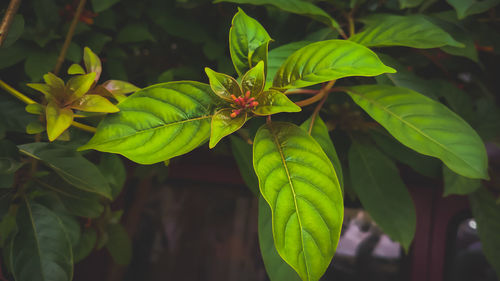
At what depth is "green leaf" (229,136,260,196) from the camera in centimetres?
64

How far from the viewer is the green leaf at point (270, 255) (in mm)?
459

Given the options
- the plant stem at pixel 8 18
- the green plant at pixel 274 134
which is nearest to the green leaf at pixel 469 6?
the green plant at pixel 274 134

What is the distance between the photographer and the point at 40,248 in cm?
55

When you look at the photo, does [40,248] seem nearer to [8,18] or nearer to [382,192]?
[8,18]

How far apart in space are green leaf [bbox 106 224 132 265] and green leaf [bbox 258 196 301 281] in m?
0.46

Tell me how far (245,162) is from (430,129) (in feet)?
1.01

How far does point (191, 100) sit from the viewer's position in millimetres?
466

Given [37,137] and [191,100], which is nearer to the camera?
[191,100]

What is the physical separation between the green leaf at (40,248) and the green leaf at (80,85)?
217mm

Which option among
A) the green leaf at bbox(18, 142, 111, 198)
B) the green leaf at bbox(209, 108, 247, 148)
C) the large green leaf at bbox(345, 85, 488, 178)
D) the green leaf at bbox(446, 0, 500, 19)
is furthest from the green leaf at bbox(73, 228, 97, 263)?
the green leaf at bbox(446, 0, 500, 19)

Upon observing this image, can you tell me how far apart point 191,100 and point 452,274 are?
0.85m

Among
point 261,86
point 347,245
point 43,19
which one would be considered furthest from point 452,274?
point 43,19

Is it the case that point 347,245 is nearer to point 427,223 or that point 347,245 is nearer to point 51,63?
point 427,223

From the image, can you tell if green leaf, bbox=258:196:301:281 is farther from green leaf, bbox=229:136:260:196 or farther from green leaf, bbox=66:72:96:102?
green leaf, bbox=66:72:96:102
